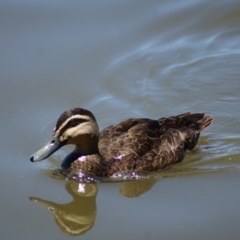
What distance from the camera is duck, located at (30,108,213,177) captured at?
414 inches

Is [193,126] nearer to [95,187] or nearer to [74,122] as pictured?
[95,187]

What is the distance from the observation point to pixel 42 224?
9.68 metres

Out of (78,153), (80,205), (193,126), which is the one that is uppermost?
(78,153)

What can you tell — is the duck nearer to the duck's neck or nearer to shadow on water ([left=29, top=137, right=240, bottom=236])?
the duck's neck

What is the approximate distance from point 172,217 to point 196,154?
2272mm

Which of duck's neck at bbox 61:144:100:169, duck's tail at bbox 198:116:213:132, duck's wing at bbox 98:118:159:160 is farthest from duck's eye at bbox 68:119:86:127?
duck's tail at bbox 198:116:213:132

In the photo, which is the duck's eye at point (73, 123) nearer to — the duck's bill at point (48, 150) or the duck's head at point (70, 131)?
the duck's head at point (70, 131)

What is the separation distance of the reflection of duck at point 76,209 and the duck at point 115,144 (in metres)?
0.31

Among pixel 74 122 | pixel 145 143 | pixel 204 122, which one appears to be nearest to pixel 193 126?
pixel 204 122

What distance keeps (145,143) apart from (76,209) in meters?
1.50

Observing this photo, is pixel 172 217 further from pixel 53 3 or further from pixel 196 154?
pixel 53 3

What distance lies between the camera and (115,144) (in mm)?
11023

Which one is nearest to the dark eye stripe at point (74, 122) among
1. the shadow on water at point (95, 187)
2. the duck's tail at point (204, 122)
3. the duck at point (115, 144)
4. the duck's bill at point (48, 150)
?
the duck at point (115, 144)

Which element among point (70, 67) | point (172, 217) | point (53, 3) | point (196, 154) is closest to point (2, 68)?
point (70, 67)
